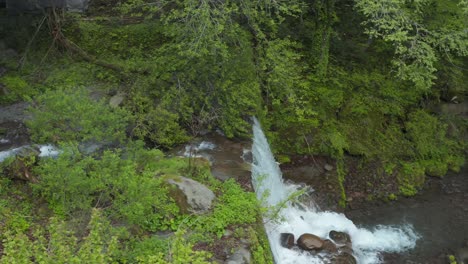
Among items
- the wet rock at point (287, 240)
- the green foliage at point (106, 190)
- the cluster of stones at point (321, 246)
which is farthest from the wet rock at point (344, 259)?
the green foliage at point (106, 190)

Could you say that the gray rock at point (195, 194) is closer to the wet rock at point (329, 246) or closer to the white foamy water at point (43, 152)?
the white foamy water at point (43, 152)

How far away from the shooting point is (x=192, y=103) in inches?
356

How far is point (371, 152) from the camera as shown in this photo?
1132 centimetres

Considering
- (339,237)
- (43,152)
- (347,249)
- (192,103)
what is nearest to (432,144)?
(339,237)

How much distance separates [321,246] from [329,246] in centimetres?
21

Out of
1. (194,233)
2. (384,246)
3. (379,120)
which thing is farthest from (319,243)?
(379,120)

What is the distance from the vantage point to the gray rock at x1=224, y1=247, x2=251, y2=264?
19.9 ft

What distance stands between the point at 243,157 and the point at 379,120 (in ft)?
15.9

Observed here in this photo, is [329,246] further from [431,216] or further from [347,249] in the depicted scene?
[431,216]

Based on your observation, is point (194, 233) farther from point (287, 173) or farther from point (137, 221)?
point (287, 173)

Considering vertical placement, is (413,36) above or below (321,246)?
above

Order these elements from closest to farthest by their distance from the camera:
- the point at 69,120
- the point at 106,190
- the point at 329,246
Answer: the point at 106,190, the point at 69,120, the point at 329,246

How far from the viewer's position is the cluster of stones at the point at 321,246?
833 centimetres

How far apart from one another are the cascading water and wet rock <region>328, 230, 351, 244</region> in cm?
14
